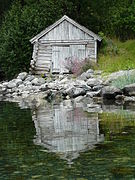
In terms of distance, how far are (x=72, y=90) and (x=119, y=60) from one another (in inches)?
443

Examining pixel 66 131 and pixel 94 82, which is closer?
pixel 66 131

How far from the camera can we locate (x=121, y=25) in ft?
154

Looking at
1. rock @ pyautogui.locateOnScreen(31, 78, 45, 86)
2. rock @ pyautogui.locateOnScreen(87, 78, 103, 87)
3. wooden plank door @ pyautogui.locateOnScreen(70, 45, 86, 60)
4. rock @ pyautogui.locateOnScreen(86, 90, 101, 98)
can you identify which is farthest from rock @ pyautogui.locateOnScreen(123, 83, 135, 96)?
wooden plank door @ pyautogui.locateOnScreen(70, 45, 86, 60)

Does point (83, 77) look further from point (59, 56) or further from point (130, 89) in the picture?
point (130, 89)

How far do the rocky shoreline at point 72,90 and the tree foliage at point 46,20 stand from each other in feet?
11.1

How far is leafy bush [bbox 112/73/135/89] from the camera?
25498 millimetres

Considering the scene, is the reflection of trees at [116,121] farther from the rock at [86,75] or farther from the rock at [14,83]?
the rock at [14,83]

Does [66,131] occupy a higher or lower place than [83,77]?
lower

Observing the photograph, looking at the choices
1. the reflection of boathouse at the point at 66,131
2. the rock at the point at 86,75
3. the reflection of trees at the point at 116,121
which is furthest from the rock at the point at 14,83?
the reflection of trees at the point at 116,121

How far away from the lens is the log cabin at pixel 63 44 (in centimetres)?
3794

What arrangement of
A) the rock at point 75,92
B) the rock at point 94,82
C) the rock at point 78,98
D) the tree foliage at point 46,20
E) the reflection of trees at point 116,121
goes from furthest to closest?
the tree foliage at point 46,20 < the rock at point 94,82 < the rock at point 75,92 < the rock at point 78,98 < the reflection of trees at point 116,121

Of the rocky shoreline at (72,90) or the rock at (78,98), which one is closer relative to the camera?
the rocky shoreline at (72,90)

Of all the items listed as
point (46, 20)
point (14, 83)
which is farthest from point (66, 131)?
point (46, 20)

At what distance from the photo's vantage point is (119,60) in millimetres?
37625
